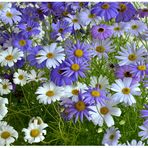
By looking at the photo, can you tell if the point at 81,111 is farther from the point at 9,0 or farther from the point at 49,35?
the point at 9,0

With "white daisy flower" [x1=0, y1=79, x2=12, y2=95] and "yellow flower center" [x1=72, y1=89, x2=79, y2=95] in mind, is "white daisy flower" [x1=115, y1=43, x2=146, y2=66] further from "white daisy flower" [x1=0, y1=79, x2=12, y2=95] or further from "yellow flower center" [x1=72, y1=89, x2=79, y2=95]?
"white daisy flower" [x1=0, y1=79, x2=12, y2=95]

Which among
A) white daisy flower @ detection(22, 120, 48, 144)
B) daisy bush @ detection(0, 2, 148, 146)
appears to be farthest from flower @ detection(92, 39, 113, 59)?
white daisy flower @ detection(22, 120, 48, 144)

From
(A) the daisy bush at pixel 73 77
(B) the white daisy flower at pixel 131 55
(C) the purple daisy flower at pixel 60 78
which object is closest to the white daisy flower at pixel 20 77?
(A) the daisy bush at pixel 73 77

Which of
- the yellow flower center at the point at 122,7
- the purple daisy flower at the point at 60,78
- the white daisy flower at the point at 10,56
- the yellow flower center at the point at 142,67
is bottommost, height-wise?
the purple daisy flower at the point at 60,78

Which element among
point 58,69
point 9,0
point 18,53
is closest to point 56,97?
point 58,69

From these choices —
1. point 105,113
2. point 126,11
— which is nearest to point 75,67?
point 105,113

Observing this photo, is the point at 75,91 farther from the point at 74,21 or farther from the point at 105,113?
the point at 74,21

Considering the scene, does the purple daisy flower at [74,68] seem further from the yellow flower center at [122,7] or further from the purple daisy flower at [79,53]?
the yellow flower center at [122,7]
